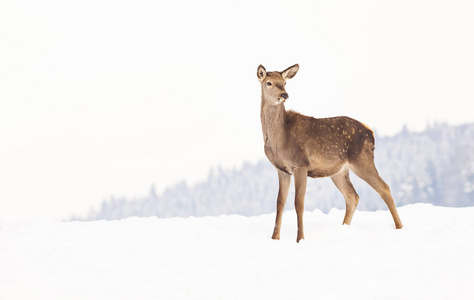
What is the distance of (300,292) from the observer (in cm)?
528

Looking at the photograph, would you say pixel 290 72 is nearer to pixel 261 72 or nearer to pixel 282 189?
pixel 261 72

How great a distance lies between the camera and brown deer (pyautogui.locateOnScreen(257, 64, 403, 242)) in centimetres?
802

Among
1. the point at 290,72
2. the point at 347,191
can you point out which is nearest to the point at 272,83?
the point at 290,72

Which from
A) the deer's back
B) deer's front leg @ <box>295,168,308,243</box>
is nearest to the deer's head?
the deer's back

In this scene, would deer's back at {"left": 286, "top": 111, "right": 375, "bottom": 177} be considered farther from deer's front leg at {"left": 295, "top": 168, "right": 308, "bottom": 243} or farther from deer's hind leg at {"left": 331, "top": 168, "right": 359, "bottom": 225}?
deer's hind leg at {"left": 331, "top": 168, "right": 359, "bottom": 225}

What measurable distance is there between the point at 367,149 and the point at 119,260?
4.51 m

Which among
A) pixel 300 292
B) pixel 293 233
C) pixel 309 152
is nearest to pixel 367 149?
pixel 309 152

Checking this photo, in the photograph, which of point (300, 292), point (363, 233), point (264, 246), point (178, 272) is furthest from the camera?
point (363, 233)

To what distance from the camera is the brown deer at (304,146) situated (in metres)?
8.02

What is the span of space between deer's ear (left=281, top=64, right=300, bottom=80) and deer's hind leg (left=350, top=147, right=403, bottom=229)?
175 centimetres

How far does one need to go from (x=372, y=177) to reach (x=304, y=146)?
1339 mm

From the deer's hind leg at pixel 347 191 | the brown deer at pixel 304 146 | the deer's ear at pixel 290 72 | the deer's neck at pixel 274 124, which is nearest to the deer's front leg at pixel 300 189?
the brown deer at pixel 304 146

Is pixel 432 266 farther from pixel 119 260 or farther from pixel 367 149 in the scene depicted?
pixel 119 260

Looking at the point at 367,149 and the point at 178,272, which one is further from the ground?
the point at 367,149
